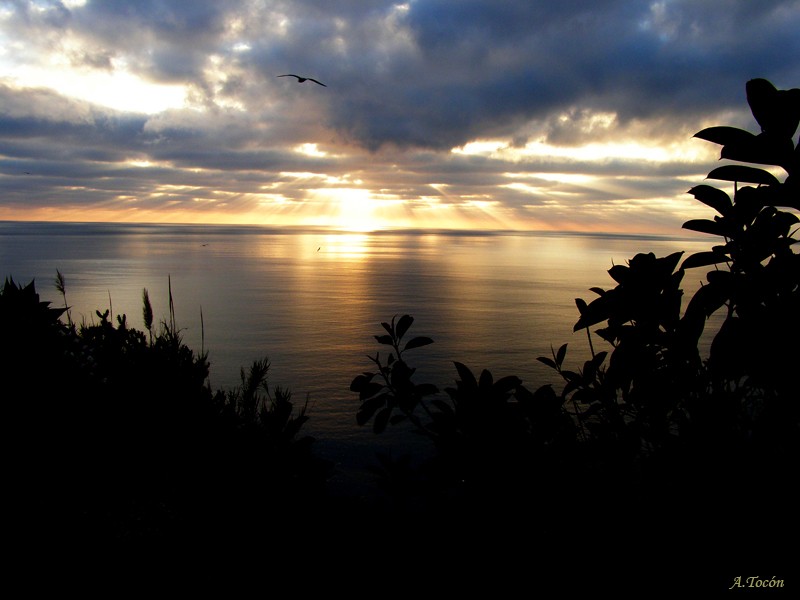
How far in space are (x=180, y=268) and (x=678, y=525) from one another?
22.0 metres

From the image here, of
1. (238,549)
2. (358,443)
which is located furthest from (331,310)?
(238,549)

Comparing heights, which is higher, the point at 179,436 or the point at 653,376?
the point at 653,376

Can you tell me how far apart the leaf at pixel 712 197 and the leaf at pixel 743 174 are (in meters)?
0.20

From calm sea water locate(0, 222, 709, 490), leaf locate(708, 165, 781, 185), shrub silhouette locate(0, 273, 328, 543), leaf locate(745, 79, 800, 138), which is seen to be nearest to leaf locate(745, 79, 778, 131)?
leaf locate(745, 79, 800, 138)

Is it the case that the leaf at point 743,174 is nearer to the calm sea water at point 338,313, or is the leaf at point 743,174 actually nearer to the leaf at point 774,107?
the leaf at point 774,107

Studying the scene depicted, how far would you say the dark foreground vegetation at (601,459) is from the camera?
1.71m

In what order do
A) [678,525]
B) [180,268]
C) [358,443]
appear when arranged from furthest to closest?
1. [180,268]
2. [358,443]
3. [678,525]

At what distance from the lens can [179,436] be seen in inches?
137

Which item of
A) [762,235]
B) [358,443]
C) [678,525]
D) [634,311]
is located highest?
[762,235]

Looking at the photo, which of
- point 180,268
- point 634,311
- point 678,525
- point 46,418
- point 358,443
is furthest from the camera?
point 180,268

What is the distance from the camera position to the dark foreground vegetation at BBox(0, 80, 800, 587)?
5.62ft

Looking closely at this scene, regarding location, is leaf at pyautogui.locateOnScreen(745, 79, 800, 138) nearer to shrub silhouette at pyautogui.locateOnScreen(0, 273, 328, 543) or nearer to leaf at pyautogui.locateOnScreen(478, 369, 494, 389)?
leaf at pyautogui.locateOnScreen(478, 369, 494, 389)

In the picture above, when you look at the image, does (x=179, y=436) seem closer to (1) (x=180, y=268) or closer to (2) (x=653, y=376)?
(2) (x=653, y=376)

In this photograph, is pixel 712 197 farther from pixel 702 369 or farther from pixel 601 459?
pixel 601 459
